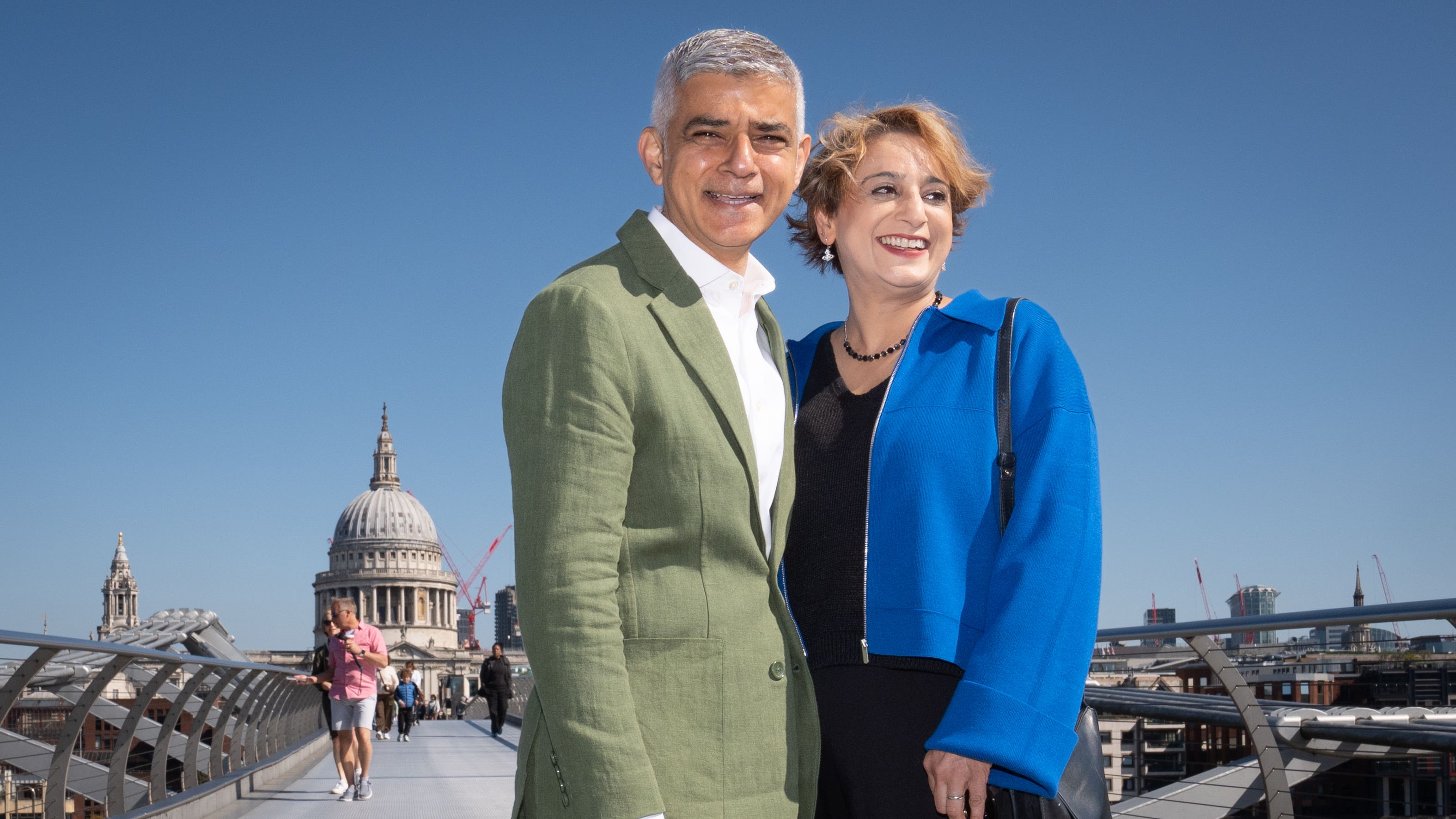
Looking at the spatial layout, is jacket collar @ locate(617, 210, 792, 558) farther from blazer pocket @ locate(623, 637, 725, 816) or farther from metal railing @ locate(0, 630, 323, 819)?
metal railing @ locate(0, 630, 323, 819)

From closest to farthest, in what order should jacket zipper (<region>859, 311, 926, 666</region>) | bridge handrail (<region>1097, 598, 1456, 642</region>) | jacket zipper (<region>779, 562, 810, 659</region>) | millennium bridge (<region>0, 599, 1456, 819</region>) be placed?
jacket zipper (<region>859, 311, 926, 666</region>) → jacket zipper (<region>779, 562, 810, 659</region>) → bridge handrail (<region>1097, 598, 1456, 642</region>) → millennium bridge (<region>0, 599, 1456, 819</region>)

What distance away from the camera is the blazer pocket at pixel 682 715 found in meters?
1.92

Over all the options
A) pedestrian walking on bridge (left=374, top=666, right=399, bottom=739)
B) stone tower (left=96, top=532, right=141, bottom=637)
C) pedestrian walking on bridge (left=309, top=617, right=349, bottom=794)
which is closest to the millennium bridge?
pedestrian walking on bridge (left=309, top=617, right=349, bottom=794)

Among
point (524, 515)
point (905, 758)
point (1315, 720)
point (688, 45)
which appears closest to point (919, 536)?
point (905, 758)

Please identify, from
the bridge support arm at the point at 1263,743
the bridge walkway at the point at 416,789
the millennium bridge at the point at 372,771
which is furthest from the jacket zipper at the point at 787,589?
the bridge walkway at the point at 416,789

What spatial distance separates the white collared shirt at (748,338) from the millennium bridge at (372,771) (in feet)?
4.92

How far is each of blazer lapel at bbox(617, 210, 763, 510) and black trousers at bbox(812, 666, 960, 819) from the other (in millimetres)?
402

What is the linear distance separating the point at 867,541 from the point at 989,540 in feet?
0.74

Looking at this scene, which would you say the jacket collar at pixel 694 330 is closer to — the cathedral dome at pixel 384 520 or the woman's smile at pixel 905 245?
the woman's smile at pixel 905 245

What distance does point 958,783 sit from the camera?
2094 mm

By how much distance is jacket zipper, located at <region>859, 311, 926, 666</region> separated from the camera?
2.27 meters

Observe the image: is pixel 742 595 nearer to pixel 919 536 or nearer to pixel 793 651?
pixel 793 651

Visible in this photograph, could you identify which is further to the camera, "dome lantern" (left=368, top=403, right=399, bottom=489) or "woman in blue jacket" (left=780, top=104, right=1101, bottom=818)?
"dome lantern" (left=368, top=403, right=399, bottom=489)

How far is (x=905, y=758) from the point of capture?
2.22m
